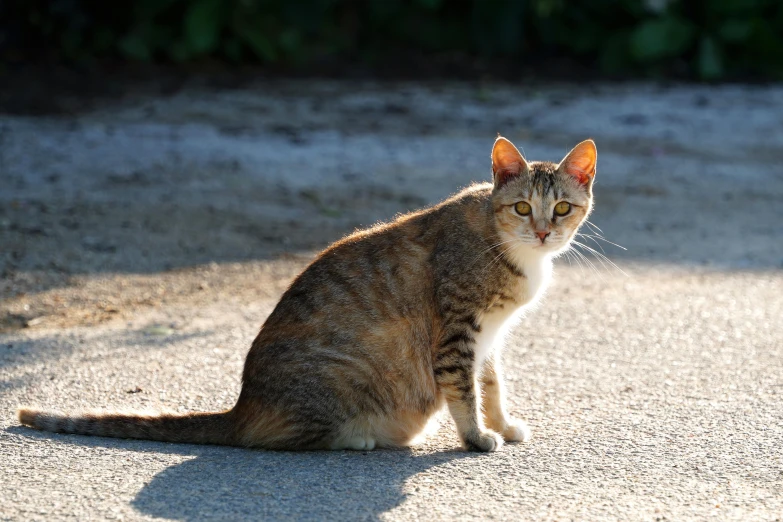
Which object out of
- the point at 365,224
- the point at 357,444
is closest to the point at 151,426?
the point at 357,444

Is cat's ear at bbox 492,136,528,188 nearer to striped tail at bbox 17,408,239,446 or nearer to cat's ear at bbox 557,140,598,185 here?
cat's ear at bbox 557,140,598,185

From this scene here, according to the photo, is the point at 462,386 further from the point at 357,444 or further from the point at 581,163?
the point at 581,163

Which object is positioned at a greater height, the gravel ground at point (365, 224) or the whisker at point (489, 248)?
the whisker at point (489, 248)

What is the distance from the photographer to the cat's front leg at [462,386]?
4230mm

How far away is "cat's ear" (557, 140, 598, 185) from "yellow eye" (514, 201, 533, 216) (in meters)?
0.28

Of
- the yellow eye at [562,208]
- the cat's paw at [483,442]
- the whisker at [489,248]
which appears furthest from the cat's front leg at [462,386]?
the yellow eye at [562,208]

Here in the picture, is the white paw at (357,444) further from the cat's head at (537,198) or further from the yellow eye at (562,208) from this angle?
the yellow eye at (562,208)

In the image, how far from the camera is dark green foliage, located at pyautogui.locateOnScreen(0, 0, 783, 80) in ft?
39.5

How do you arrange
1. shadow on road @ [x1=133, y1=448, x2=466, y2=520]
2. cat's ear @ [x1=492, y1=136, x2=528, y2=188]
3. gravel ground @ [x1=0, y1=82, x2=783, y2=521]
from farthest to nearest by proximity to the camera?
1. cat's ear @ [x1=492, y1=136, x2=528, y2=188]
2. gravel ground @ [x1=0, y1=82, x2=783, y2=521]
3. shadow on road @ [x1=133, y1=448, x2=466, y2=520]

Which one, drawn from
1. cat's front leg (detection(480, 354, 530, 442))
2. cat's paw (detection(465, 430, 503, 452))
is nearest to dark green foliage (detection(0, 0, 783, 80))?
cat's front leg (detection(480, 354, 530, 442))

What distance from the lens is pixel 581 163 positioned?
14.8ft

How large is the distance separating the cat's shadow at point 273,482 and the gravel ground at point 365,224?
1 centimetres

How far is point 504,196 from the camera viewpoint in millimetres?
4395

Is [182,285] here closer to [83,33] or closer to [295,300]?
[295,300]
